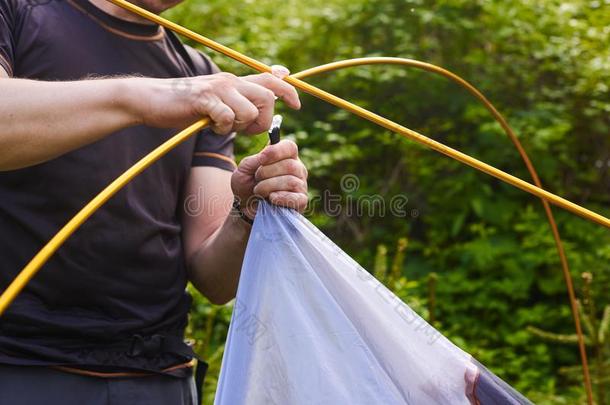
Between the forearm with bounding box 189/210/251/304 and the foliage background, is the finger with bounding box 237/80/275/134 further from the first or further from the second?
the foliage background

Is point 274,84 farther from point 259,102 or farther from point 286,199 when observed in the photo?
point 286,199

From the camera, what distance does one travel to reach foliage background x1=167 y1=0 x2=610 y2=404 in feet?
11.8

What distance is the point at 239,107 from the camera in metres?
1.06


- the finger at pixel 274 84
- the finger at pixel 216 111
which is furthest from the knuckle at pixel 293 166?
the finger at pixel 216 111

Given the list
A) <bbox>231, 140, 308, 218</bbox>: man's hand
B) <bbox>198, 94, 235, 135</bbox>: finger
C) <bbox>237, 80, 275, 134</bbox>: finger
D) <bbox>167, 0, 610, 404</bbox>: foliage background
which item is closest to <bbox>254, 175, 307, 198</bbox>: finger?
<bbox>231, 140, 308, 218</bbox>: man's hand

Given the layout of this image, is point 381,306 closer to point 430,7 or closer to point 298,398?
point 298,398

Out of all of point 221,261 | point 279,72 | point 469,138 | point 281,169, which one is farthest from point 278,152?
point 469,138

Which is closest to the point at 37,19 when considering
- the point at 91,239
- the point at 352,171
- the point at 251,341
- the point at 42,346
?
the point at 91,239

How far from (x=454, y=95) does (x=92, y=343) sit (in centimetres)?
298

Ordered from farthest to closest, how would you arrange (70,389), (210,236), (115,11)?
(210,236) → (115,11) → (70,389)

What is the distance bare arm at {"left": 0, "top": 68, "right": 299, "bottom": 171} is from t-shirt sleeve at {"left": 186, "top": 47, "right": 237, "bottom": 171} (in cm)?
50

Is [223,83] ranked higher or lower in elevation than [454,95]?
lower

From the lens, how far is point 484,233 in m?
3.67

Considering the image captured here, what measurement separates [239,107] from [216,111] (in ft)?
0.13
